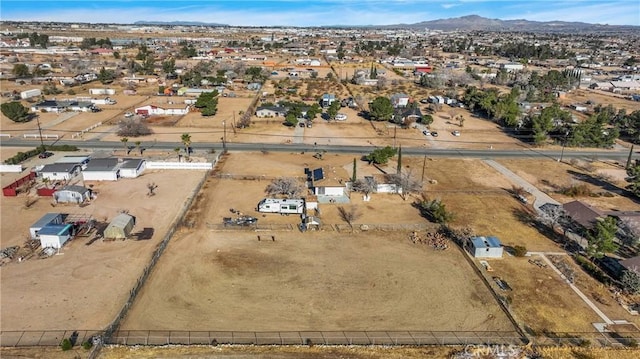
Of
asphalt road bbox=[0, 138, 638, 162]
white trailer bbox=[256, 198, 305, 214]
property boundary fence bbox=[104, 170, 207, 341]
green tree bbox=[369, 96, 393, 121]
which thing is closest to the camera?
property boundary fence bbox=[104, 170, 207, 341]

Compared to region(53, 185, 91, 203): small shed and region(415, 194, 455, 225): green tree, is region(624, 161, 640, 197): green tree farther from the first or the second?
region(53, 185, 91, 203): small shed

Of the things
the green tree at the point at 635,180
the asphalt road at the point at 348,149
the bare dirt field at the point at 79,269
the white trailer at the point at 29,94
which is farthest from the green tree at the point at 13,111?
the green tree at the point at 635,180

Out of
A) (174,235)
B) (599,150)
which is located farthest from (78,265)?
(599,150)

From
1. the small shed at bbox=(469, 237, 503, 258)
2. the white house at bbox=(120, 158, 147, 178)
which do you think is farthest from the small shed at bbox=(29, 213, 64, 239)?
the small shed at bbox=(469, 237, 503, 258)

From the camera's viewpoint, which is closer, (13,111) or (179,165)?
(179,165)

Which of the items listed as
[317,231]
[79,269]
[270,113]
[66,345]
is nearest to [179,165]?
[79,269]

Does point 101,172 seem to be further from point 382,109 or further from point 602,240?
point 602,240

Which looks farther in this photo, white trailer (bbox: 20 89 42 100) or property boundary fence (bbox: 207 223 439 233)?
white trailer (bbox: 20 89 42 100)
